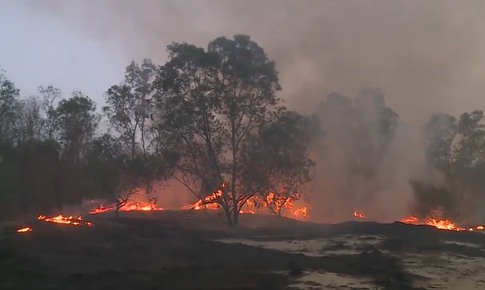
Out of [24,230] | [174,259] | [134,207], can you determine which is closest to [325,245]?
[174,259]

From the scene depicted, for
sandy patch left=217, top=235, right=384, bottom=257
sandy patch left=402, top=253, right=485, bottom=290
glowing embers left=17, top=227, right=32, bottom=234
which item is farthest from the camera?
glowing embers left=17, top=227, right=32, bottom=234

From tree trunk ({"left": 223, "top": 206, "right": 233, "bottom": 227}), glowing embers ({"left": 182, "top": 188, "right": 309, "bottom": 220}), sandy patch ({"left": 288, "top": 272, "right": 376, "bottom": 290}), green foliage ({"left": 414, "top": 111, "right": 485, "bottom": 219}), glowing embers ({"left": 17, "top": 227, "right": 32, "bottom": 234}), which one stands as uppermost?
green foliage ({"left": 414, "top": 111, "right": 485, "bottom": 219})

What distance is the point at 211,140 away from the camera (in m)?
62.2

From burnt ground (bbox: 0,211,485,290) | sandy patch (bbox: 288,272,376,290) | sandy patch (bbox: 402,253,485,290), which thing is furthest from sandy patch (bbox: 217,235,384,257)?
sandy patch (bbox: 288,272,376,290)

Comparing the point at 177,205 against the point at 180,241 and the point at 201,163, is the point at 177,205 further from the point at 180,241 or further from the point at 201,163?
the point at 180,241

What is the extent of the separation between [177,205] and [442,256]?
54350mm

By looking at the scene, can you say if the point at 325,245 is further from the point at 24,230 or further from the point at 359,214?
the point at 359,214

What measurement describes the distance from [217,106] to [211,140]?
412 centimetres

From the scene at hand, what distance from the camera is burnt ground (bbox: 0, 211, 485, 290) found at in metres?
24.4

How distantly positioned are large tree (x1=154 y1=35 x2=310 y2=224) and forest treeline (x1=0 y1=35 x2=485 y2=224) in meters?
0.11

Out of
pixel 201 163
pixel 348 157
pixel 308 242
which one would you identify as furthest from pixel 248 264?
pixel 348 157

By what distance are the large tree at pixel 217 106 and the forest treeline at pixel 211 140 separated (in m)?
0.11

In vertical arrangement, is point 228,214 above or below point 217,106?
below

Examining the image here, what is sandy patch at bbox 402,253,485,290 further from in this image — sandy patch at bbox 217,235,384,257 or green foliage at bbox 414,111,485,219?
green foliage at bbox 414,111,485,219
